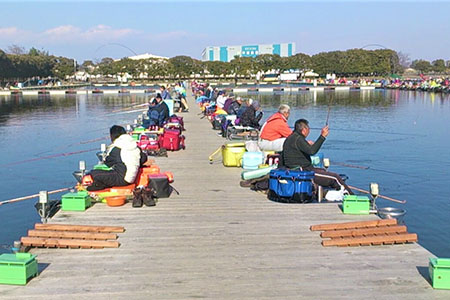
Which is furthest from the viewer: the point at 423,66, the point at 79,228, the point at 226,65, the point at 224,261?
the point at 423,66

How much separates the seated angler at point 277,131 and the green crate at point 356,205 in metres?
3.60

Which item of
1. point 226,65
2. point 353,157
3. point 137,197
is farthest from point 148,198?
point 226,65

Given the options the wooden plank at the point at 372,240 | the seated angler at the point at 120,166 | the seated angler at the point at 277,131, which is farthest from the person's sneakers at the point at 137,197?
the seated angler at the point at 277,131

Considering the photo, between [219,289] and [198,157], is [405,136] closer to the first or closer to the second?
[198,157]

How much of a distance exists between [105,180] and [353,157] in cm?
1080

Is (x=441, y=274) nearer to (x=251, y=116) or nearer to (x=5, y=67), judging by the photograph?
(x=251, y=116)

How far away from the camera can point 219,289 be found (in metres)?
4.41

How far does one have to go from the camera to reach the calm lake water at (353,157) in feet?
33.3

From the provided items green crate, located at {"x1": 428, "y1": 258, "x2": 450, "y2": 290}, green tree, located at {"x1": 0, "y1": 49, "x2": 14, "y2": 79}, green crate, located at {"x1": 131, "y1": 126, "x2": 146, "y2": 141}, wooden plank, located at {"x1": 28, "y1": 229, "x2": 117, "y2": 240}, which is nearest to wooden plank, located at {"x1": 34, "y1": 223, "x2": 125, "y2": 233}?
wooden plank, located at {"x1": 28, "y1": 229, "x2": 117, "y2": 240}

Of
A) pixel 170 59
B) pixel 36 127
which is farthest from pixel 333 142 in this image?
pixel 170 59

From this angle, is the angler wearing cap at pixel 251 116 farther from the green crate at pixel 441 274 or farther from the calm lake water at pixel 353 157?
the green crate at pixel 441 274

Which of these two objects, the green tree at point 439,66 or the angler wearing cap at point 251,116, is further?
the green tree at point 439,66

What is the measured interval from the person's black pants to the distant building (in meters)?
147

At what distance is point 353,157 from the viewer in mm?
16609
